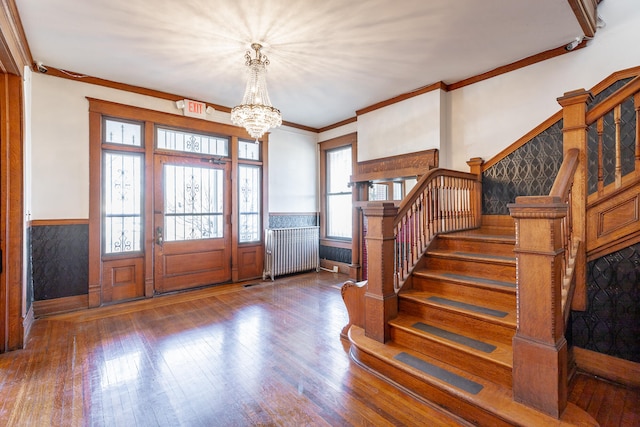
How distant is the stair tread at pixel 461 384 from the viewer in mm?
1689

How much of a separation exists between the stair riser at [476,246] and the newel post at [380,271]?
3.11 feet

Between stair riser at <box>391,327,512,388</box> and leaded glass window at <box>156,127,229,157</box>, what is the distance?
4232mm

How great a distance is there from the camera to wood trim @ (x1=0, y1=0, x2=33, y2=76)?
2.45 meters

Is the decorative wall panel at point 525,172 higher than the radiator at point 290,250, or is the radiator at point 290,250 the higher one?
the decorative wall panel at point 525,172

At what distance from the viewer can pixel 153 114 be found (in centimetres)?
462

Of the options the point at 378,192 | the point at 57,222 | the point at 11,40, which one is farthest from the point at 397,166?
the point at 57,222

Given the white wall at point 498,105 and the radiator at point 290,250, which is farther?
the radiator at point 290,250

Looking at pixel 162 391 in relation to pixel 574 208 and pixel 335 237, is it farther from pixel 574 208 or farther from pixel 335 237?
pixel 335 237

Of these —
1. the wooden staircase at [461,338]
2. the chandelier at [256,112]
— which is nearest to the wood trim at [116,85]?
the chandelier at [256,112]

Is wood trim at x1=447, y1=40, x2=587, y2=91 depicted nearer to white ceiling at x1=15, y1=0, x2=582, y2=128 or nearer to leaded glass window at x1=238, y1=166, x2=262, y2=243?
white ceiling at x1=15, y1=0, x2=582, y2=128

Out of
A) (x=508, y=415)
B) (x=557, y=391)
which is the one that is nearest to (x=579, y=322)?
(x=557, y=391)

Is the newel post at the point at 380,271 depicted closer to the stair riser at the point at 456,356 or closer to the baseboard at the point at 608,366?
the stair riser at the point at 456,356

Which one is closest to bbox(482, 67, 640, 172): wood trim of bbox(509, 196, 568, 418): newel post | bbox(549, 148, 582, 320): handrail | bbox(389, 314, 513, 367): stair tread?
bbox(549, 148, 582, 320): handrail

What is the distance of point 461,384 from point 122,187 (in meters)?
4.82
